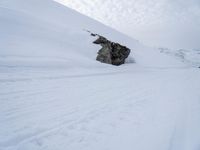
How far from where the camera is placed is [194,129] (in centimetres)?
468

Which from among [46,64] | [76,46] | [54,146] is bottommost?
[54,146]

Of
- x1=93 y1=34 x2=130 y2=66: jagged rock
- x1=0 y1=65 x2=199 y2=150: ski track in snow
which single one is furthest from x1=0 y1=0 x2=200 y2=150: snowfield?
x1=93 y1=34 x2=130 y2=66: jagged rock

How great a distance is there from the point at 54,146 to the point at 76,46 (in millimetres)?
12904

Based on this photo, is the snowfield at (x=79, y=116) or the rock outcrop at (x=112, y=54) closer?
the snowfield at (x=79, y=116)

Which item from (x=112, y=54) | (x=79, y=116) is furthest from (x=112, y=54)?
(x=79, y=116)

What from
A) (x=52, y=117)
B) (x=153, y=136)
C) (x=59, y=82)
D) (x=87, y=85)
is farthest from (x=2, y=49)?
(x=153, y=136)

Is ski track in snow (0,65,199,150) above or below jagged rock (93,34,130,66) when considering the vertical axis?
below

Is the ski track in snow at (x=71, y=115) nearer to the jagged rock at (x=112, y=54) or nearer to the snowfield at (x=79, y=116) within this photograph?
the snowfield at (x=79, y=116)

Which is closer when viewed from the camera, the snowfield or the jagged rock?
the snowfield

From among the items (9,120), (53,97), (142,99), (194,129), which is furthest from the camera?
(142,99)

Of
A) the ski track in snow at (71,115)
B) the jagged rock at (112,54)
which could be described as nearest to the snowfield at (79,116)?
the ski track in snow at (71,115)

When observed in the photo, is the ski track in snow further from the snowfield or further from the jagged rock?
the jagged rock

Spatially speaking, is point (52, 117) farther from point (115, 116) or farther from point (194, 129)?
point (194, 129)

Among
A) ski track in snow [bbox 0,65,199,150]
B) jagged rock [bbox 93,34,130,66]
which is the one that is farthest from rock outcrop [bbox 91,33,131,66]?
ski track in snow [bbox 0,65,199,150]
